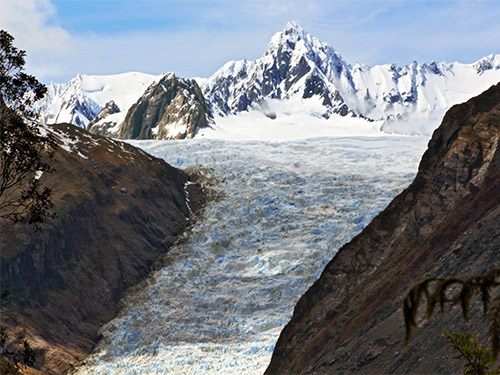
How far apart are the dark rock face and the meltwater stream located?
40.3 ft

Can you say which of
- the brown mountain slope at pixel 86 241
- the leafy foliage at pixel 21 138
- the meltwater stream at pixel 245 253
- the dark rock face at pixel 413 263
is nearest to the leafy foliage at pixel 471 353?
the leafy foliage at pixel 21 138

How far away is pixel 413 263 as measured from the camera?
5638cm

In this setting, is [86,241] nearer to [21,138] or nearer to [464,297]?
[21,138]

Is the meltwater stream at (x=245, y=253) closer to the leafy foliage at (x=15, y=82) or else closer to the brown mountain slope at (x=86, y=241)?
the brown mountain slope at (x=86, y=241)

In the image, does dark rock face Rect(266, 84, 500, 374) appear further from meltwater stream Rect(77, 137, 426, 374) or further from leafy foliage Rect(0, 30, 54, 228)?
leafy foliage Rect(0, 30, 54, 228)

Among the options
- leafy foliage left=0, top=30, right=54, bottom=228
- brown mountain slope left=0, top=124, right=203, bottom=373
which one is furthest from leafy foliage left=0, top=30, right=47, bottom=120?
brown mountain slope left=0, top=124, right=203, bottom=373

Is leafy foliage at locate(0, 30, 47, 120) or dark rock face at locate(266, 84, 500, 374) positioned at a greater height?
leafy foliage at locate(0, 30, 47, 120)

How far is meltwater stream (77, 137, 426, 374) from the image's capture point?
7938cm

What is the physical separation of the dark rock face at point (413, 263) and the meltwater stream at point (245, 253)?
12273 mm

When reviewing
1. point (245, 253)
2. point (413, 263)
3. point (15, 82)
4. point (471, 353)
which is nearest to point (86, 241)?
point (245, 253)

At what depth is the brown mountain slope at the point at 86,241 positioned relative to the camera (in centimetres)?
8731

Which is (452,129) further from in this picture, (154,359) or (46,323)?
(46,323)

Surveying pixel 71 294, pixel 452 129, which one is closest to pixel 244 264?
pixel 71 294

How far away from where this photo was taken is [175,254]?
10519 cm
